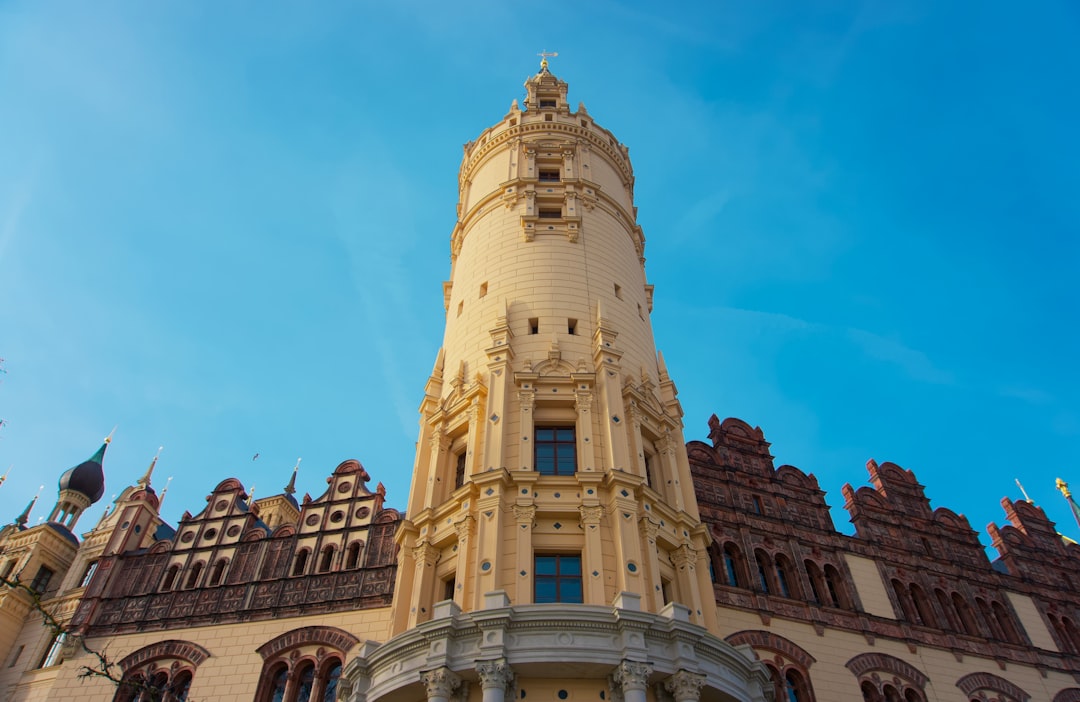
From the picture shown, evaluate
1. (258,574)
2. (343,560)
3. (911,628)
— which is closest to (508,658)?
(343,560)

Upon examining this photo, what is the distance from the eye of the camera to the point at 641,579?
19.5 m

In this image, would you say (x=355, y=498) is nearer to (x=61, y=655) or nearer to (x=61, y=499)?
(x=61, y=655)

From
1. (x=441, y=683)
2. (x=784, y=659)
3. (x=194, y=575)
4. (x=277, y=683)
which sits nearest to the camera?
(x=441, y=683)

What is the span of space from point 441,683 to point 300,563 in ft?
48.4

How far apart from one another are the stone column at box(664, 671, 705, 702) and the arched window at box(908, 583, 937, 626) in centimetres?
1835

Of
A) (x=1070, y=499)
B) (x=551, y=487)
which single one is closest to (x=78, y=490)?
(x=551, y=487)

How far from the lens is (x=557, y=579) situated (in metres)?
20.0

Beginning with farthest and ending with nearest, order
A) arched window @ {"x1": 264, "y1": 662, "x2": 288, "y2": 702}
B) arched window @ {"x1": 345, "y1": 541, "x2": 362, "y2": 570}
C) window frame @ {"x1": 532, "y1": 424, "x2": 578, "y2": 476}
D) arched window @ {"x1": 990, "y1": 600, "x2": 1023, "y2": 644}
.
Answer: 1. arched window @ {"x1": 990, "y1": 600, "x2": 1023, "y2": 644}
2. arched window @ {"x1": 345, "y1": 541, "x2": 362, "y2": 570}
3. arched window @ {"x1": 264, "y1": 662, "x2": 288, "y2": 702}
4. window frame @ {"x1": 532, "y1": 424, "x2": 578, "y2": 476}

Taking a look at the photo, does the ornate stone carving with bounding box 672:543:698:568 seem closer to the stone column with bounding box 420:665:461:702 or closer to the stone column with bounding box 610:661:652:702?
the stone column with bounding box 610:661:652:702

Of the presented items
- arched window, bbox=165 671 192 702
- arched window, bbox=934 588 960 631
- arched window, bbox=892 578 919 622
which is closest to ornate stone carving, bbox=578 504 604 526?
arched window, bbox=165 671 192 702

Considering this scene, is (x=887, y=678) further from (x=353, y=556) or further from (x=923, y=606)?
(x=353, y=556)

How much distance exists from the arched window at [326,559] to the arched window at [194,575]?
5.15 metres

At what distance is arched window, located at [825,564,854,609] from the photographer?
97.4 feet

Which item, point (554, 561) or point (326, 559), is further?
point (326, 559)
